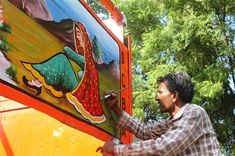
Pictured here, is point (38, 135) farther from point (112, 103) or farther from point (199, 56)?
point (199, 56)

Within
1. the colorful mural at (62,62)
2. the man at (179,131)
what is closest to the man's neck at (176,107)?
the man at (179,131)

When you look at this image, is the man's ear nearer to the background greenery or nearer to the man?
the man

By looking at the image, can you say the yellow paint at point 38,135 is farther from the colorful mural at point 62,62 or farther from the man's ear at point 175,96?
the man's ear at point 175,96

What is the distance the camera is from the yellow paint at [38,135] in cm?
313

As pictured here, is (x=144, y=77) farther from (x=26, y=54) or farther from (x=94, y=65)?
(x=26, y=54)

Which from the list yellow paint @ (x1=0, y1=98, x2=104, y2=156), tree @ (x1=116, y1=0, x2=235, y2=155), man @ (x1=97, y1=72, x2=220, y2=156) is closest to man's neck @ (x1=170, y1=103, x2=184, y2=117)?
man @ (x1=97, y1=72, x2=220, y2=156)

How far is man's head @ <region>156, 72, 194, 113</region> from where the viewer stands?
95.7 inches

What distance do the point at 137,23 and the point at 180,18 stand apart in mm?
1302

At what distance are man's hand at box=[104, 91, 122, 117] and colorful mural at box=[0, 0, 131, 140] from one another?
0.04 m

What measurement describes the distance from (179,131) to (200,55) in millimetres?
7023

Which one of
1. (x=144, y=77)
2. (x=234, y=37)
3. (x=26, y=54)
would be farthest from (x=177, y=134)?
(x=144, y=77)

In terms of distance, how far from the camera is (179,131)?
7.37ft

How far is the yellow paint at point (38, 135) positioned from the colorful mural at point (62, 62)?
31 centimetres

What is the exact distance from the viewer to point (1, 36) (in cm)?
195
